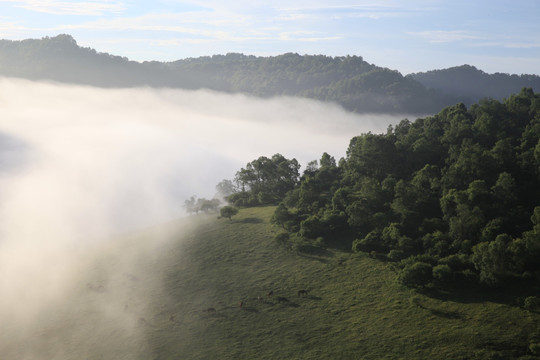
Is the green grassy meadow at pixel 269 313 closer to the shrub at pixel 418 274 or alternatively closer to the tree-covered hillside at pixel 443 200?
the shrub at pixel 418 274

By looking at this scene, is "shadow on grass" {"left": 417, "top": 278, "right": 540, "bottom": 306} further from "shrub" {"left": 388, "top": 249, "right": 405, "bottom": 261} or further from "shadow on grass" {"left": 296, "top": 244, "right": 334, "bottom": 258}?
"shadow on grass" {"left": 296, "top": 244, "right": 334, "bottom": 258}

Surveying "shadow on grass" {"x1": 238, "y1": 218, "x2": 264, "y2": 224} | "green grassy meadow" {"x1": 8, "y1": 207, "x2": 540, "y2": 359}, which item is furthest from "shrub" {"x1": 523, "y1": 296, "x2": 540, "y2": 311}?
"shadow on grass" {"x1": 238, "y1": 218, "x2": 264, "y2": 224}

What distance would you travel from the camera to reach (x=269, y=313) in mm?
76375

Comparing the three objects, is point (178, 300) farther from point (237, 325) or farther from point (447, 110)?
point (447, 110)

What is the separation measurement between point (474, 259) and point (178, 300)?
55.7 metres

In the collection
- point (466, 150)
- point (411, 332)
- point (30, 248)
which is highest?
point (466, 150)

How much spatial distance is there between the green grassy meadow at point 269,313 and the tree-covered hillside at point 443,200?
5.60 metres

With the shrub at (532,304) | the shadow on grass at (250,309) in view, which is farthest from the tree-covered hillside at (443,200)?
the shadow on grass at (250,309)

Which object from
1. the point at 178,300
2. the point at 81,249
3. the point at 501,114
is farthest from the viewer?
the point at 81,249

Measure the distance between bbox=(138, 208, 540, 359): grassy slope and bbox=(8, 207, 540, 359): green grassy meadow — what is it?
0.64 feet

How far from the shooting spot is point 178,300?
85.1 meters

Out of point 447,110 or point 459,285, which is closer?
point 459,285

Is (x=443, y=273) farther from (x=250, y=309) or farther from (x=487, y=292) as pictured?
(x=250, y=309)

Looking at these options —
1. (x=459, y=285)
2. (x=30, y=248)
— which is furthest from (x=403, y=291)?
(x=30, y=248)
